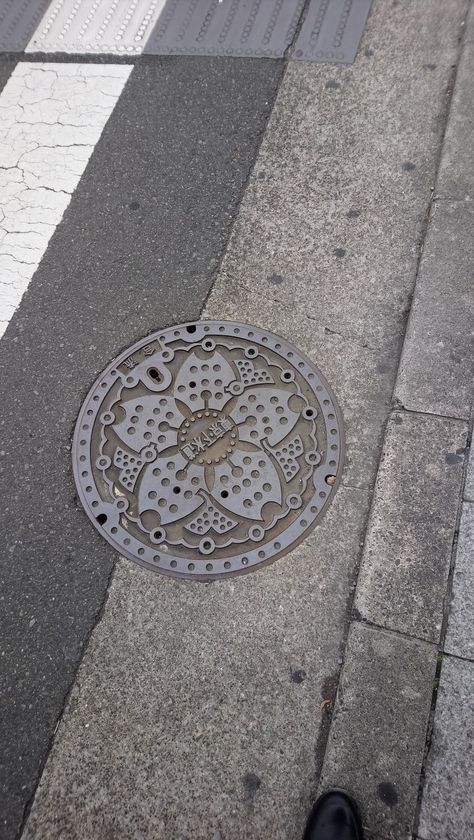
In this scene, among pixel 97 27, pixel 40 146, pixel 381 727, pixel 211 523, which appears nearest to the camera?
pixel 381 727

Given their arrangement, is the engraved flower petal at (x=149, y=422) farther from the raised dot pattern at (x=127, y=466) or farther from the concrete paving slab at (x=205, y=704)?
the concrete paving slab at (x=205, y=704)

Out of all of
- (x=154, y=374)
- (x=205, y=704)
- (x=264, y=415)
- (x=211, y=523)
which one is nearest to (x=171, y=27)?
(x=154, y=374)

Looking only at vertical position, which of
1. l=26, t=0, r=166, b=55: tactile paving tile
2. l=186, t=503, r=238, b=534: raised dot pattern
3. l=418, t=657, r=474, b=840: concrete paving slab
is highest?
l=26, t=0, r=166, b=55: tactile paving tile

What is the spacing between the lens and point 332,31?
3.54m

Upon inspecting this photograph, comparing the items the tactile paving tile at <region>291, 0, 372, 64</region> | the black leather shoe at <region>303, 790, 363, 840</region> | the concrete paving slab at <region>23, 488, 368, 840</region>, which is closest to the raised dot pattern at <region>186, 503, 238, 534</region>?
the concrete paving slab at <region>23, 488, 368, 840</region>

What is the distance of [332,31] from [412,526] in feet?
9.46

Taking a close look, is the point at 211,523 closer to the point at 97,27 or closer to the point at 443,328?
the point at 443,328

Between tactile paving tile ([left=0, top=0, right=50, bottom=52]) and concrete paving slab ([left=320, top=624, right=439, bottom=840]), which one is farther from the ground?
tactile paving tile ([left=0, top=0, right=50, bottom=52])

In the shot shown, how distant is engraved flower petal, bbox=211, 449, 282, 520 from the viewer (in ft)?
8.20

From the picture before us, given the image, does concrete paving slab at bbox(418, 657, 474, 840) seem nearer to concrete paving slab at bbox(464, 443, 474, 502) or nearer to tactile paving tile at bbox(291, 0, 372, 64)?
concrete paving slab at bbox(464, 443, 474, 502)

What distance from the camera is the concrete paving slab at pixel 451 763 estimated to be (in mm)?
1967

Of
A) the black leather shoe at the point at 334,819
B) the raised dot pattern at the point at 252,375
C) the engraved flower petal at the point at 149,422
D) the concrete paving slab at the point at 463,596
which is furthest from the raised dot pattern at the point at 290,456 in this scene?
the black leather shoe at the point at 334,819

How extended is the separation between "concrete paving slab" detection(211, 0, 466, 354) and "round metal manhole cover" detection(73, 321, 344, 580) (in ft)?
1.15

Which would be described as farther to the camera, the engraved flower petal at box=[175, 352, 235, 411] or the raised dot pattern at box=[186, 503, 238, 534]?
the engraved flower petal at box=[175, 352, 235, 411]
